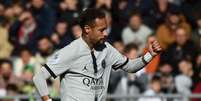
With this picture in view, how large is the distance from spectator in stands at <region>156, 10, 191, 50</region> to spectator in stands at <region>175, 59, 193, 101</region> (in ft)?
3.57

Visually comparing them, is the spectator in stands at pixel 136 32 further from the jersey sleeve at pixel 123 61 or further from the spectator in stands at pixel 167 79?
the jersey sleeve at pixel 123 61

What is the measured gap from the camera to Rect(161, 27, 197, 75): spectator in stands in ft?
46.8

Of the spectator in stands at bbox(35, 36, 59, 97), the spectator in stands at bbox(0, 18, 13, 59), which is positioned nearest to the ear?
the spectator in stands at bbox(35, 36, 59, 97)

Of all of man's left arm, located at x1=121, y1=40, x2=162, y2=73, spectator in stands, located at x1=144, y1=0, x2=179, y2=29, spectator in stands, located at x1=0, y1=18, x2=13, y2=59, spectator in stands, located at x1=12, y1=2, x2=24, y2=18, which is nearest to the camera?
man's left arm, located at x1=121, y1=40, x2=162, y2=73

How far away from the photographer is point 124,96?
12.7m

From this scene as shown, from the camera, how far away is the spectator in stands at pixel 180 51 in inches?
562

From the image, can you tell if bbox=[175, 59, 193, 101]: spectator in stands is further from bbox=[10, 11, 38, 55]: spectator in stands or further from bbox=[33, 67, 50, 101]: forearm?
bbox=[33, 67, 50, 101]: forearm

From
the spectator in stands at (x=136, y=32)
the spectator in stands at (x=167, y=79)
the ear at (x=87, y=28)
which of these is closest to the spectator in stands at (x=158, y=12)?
the spectator in stands at (x=136, y=32)

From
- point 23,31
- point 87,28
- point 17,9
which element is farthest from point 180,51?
point 87,28

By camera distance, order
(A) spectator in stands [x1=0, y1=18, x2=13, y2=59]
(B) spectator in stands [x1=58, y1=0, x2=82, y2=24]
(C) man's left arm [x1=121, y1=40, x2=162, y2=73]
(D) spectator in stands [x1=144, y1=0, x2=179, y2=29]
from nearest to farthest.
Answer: (C) man's left arm [x1=121, y1=40, x2=162, y2=73], (D) spectator in stands [x1=144, y1=0, x2=179, y2=29], (A) spectator in stands [x1=0, y1=18, x2=13, y2=59], (B) spectator in stands [x1=58, y1=0, x2=82, y2=24]

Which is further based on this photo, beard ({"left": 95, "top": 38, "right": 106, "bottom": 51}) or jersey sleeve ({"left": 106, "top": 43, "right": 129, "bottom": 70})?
jersey sleeve ({"left": 106, "top": 43, "right": 129, "bottom": 70})

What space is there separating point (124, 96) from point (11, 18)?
4944 millimetres


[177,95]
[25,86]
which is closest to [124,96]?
[177,95]

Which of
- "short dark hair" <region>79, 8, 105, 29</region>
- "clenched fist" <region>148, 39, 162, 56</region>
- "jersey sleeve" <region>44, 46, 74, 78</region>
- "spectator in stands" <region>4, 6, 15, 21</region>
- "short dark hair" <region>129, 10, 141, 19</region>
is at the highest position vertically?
"spectator in stands" <region>4, 6, 15, 21</region>
